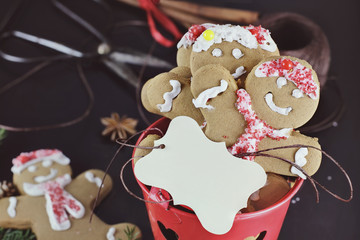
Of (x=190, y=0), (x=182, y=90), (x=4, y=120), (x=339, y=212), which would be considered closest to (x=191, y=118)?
(x=182, y=90)

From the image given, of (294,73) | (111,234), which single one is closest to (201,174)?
(294,73)

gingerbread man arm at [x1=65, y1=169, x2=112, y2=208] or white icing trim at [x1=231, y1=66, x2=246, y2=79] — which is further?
gingerbread man arm at [x1=65, y1=169, x2=112, y2=208]

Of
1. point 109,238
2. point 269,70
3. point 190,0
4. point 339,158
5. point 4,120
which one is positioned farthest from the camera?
point 190,0

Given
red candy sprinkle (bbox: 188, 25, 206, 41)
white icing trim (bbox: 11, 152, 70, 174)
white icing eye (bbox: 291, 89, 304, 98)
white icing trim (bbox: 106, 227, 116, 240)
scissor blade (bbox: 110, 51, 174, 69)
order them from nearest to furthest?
white icing eye (bbox: 291, 89, 304, 98) < red candy sprinkle (bbox: 188, 25, 206, 41) < white icing trim (bbox: 106, 227, 116, 240) < white icing trim (bbox: 11, 152, 70, 174) < scissor blade (bbox: 110, 51, 174, 69)

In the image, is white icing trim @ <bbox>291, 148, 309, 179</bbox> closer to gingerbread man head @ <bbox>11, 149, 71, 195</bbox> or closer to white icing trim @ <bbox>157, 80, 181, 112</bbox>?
white icing trim @ <bbox>157, 80, 181, 112</bbox>

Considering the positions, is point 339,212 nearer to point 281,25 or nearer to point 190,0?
point 281,25

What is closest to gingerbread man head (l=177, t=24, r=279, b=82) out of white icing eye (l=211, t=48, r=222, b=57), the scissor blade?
white icing eye (l=211, t=48, r=222, b=57)
